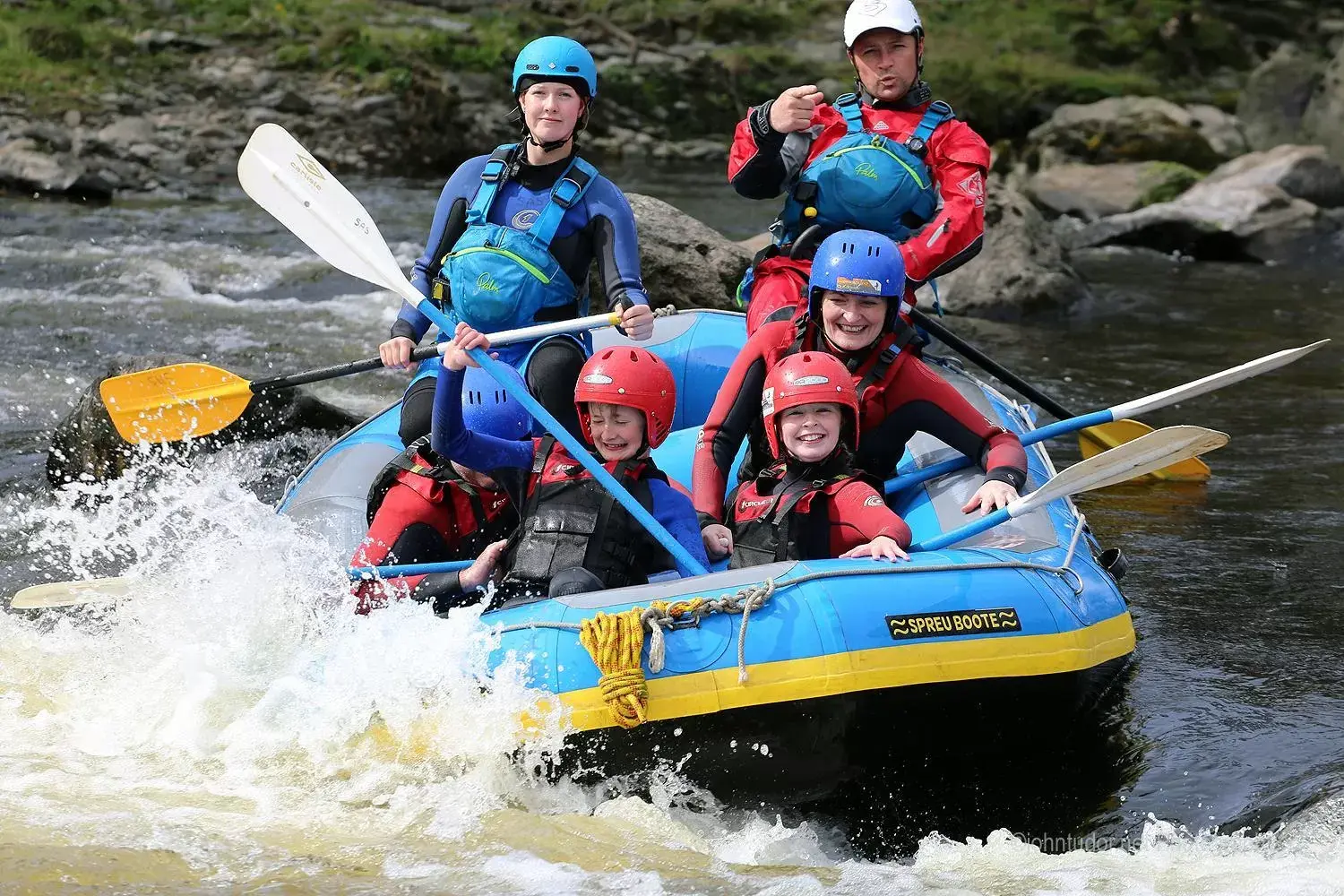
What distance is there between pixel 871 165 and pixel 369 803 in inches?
109

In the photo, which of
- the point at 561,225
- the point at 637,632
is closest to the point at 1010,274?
the point at 561,225

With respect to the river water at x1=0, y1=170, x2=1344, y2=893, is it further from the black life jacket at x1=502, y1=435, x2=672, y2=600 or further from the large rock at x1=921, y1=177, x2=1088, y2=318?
the large rock at x1=921, y1=177, x2=1088, y2=318

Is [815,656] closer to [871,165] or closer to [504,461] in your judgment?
[504,461]

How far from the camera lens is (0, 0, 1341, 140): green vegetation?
17438 mm

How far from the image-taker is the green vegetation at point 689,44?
17.4 meters

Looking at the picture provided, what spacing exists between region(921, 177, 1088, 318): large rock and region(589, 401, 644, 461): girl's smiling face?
21.2 feet

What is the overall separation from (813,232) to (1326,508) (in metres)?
2.61

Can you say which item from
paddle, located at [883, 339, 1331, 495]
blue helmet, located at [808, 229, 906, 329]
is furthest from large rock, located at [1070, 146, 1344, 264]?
blue helmet, located at [808, 229, 906, 329]

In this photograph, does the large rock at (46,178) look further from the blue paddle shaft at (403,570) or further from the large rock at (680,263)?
the blue paddle shaft at (403,570)

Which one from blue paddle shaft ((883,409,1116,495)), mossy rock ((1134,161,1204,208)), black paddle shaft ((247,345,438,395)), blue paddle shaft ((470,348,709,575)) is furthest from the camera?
mossy rock ((1134,161,1204,208))

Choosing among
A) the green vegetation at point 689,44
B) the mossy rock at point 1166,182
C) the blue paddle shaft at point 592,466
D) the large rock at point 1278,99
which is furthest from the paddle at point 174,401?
the large rock at point 1278,99

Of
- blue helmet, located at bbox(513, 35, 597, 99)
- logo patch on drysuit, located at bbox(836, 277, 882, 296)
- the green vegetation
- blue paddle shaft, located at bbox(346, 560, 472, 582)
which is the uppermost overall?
the green vegetation

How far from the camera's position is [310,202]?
509 centimetres

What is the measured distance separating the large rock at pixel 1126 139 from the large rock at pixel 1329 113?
866 mm
